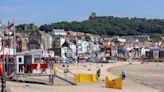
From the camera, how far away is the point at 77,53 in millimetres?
160750

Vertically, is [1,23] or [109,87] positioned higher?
[1,23]

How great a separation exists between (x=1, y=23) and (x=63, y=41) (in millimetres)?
139194

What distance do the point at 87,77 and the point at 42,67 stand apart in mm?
5696

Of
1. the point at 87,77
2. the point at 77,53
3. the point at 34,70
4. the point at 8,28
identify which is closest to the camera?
the point at 8,28

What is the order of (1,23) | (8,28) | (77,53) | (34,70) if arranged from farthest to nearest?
1. (77,53)
2. (34,70)
3. (1,23)
4. (8,28)

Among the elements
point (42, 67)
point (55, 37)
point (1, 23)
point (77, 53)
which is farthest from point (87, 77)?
point (55, 37)

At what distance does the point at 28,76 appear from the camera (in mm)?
34812

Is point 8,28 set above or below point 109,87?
above

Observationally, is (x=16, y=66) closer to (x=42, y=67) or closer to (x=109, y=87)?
(x=42, y=67)

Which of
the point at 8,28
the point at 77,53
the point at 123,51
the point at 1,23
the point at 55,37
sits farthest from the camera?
the point at 123,51

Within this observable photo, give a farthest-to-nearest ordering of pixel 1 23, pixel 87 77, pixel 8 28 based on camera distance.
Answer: pixel 87 77 → pixel 1 23 → pixel 8 28

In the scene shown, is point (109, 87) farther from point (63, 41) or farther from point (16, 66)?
point (63, 41)

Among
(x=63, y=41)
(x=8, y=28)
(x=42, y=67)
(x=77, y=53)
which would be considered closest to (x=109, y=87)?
(x=42, y=67)

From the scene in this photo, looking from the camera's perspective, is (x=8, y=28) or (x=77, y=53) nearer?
(x=8, y=28)
